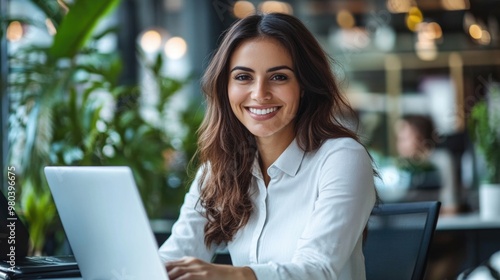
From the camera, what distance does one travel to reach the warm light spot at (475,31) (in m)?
6.59

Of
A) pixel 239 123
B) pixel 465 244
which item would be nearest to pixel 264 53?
pixel 239 123

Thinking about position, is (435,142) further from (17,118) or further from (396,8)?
(17,118)

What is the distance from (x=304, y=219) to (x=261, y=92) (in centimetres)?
32

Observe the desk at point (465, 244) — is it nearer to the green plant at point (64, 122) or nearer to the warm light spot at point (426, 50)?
the green plant at point (64, 122)

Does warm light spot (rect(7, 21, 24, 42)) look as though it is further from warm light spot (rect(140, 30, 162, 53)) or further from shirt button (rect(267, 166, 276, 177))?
shirt button (rect(267, 166, 276, 177))

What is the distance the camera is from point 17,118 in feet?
13.8

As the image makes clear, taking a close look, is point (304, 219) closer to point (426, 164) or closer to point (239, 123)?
point (239, 123)

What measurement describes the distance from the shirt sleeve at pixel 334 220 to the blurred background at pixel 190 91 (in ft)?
7.00

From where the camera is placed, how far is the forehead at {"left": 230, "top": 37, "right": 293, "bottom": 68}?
2152 millimetres

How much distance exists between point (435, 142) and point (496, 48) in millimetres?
818

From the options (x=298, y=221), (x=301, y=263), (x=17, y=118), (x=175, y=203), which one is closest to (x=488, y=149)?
(x=175, y=203)

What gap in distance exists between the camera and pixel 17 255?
2.14 meters

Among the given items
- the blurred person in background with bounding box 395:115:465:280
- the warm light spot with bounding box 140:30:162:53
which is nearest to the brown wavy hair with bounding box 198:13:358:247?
the blurred person in background with bounding box 395:115:465:280

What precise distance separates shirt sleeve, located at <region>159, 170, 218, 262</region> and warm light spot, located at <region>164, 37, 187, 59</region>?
4971mm
